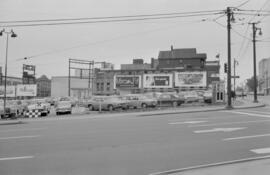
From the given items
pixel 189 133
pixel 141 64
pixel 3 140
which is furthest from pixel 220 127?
pixel 141 64

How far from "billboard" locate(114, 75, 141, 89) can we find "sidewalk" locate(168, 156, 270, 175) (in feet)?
144

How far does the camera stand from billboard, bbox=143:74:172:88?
166 ft

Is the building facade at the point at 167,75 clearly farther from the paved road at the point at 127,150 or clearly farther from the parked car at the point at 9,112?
the paved road at the point at 127,150

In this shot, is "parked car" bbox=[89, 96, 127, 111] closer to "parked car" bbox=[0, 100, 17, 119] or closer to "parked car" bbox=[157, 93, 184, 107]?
"parked car" bbox=[157, 93, 184, 107]

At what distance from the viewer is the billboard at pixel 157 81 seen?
166ft

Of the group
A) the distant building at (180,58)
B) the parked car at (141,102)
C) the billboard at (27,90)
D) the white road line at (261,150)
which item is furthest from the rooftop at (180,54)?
the white road line at (261,150)

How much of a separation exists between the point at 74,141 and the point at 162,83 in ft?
132

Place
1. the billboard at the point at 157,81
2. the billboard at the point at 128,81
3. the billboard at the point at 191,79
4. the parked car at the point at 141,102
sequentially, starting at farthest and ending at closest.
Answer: the billboard at the point at 128,81 < the billboard at the point at 157,81 < the billboard at the point at 191,79 < the parked car at the point at 141,102

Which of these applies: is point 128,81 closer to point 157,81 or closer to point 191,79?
point 157,81

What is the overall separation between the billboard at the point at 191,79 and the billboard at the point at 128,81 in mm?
6663

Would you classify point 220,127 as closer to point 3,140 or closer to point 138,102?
point 3,140

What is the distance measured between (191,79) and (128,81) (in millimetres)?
10422

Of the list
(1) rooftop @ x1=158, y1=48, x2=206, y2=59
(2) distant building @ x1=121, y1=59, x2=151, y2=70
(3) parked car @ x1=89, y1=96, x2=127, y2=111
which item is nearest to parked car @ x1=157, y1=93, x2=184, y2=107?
(3) parked car @ x1=89, y1=96, x2=127, y2=111

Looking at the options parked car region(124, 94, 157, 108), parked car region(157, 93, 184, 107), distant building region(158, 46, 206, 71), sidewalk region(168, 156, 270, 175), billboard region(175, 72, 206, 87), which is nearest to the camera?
sidewalk region(168, 156, 270, 175)
